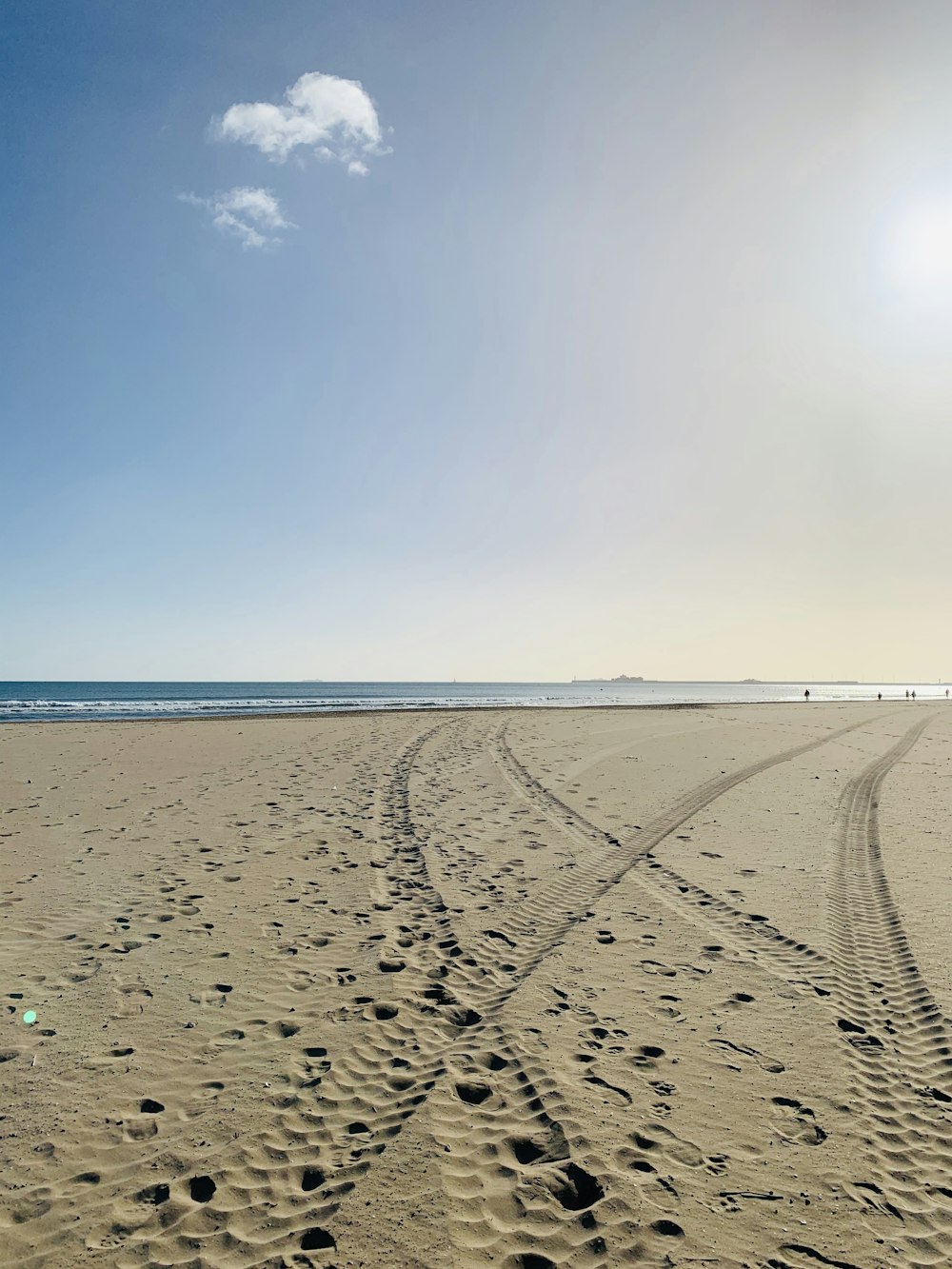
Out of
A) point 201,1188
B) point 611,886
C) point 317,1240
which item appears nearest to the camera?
point 317,1240

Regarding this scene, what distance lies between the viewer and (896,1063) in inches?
202

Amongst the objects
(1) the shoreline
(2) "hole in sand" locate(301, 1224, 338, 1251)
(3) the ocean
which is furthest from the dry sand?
(3) the ocean


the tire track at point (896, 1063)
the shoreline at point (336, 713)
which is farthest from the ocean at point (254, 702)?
the tire track at point (896, 1063)

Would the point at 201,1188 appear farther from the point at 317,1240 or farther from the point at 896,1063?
the point at 896,1063

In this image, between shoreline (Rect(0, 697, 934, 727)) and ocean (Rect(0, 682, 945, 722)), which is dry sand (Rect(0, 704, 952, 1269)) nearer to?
shoreline (Rect(0, 697, 934, 727))

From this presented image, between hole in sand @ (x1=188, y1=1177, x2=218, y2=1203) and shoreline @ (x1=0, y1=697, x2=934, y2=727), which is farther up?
hole in sand @ (x1=188, y1=1177, x2=218, y2=1203)

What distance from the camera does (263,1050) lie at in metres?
5.23

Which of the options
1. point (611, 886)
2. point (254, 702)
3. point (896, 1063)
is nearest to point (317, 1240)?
point (896, 1063)

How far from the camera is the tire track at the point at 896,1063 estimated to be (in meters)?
3.77

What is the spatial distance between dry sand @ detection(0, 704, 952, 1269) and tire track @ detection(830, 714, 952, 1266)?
25 mm

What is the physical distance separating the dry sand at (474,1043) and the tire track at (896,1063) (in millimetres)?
25

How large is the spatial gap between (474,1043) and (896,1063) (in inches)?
130

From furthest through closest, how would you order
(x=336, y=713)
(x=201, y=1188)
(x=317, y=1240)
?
(x=336, y=713)
(x=201, y=1188)
(x=317, y=1240)

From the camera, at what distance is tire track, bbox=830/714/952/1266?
3.77 metres
